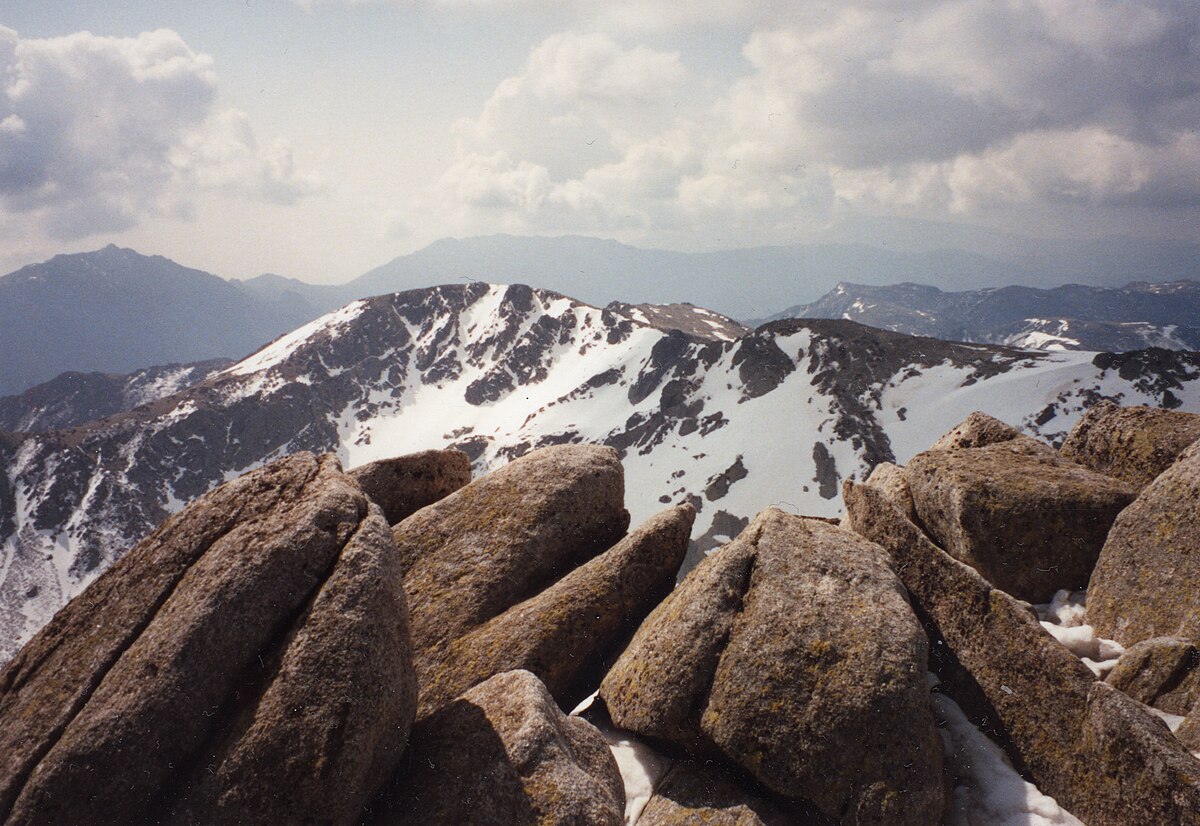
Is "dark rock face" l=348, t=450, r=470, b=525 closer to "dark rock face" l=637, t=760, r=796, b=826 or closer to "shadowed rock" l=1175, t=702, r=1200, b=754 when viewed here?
"dark rock face" l=637, t=760, r=796, b=826

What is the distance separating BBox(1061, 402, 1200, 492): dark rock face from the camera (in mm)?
14375

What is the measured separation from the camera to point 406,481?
1741cm

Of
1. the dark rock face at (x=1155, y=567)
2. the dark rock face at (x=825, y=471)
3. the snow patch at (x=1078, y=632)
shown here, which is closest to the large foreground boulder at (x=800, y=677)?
the snow patch at (x=1078, y=632)

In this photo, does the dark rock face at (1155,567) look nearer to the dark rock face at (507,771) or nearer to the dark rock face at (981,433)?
the dark rock face at (981,433)

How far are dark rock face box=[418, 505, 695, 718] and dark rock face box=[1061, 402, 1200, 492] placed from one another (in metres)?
12.1

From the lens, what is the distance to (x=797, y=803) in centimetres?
889

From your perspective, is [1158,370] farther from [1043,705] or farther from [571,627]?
[571,627]

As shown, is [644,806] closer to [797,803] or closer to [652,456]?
[797,803]

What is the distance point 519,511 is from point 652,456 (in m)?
179

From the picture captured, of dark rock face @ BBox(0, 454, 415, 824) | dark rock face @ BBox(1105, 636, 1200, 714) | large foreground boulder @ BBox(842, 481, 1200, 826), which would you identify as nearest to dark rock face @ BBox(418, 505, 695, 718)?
dark rock face @ BBox(0, 454, 415, 824)

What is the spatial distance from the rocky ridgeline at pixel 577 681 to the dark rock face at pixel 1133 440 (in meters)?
2.63

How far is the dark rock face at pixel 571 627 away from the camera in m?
11.9

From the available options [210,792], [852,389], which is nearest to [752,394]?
[852,389]

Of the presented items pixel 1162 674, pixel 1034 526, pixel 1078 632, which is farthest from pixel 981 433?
pixel 1162 674
